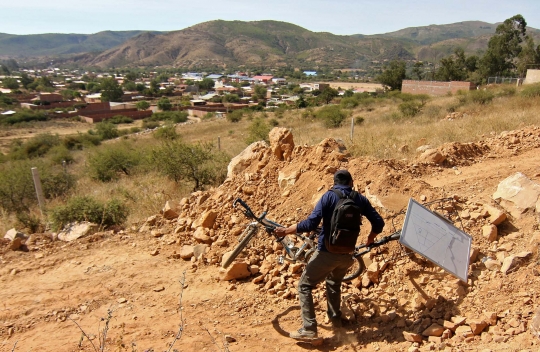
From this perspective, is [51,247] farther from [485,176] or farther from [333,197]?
[485,176]

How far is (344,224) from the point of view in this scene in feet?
10.4

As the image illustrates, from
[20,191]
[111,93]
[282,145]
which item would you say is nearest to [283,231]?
[282,145]

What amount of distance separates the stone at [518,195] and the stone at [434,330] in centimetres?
196

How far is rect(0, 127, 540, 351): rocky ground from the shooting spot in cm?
352

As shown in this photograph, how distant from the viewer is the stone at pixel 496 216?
427 centimetres

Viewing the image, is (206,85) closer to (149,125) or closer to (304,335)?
(149,125)

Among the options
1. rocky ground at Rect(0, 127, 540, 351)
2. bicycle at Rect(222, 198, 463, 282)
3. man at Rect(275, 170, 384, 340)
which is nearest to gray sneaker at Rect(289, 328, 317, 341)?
man at Rect(275, 170, 384, 340)

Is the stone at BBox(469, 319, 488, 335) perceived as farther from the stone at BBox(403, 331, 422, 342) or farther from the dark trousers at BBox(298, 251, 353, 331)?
the dark trousers at BBox(298, 251, 353, 331)

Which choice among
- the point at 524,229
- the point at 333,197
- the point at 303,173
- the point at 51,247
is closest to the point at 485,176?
the point at 524,229

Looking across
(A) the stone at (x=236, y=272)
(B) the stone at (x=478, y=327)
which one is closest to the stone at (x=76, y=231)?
(A) the stone at (x=236, y=272)

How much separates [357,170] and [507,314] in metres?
2.91

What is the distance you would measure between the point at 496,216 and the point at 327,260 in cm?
235

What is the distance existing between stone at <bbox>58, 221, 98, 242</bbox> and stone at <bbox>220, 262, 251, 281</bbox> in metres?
3.05

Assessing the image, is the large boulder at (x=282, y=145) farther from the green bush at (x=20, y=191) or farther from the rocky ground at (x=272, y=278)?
the green bush at (x=20, y=191)
